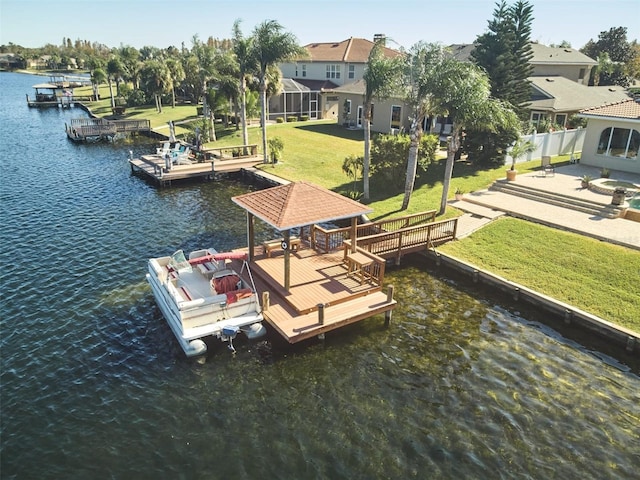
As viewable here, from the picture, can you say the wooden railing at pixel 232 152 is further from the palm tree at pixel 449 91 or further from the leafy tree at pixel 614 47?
the leafy tree at pixel 614 47

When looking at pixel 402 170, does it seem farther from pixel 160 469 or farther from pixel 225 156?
pixel 160 469

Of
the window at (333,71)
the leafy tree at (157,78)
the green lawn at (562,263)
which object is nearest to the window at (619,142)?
the green lawn at (562,263)

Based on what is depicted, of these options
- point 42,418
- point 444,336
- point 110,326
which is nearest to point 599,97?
point 444,336

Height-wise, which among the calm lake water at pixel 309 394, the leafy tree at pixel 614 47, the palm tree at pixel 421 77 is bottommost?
the calm lake water at pixel 309 394

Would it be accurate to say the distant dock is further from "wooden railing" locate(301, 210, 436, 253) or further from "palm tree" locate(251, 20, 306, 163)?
"wooden railing" locate(301, 210, 436, 253)

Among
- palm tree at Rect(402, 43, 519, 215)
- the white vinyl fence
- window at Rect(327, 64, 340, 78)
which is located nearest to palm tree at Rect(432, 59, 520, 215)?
palm tree at Rect(402, 43, 519, 215)
